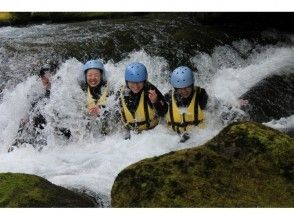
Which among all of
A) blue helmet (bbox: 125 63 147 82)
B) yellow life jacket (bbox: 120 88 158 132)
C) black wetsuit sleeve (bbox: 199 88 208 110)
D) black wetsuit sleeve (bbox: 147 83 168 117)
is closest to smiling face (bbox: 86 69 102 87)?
yellow life jacket (bbox: 120 88 158 132)

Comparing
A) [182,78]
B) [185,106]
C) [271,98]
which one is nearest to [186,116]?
[185,106]

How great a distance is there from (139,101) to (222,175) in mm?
2613

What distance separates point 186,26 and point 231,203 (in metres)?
6.84

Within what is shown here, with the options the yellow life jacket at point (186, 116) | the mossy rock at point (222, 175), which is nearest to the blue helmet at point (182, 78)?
the yellow life jacket at point (186, 116)

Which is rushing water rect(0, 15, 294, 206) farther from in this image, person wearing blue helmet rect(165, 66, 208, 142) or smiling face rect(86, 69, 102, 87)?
smiling face rect(86, 69, 102, 87)

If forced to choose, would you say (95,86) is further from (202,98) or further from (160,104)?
(202,98)

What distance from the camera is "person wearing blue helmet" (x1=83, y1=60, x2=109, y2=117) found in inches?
252

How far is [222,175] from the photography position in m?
3.64

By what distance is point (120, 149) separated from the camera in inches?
237

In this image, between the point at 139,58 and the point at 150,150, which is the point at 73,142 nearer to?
the point at 150,150

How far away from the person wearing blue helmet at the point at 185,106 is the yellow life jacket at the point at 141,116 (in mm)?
195

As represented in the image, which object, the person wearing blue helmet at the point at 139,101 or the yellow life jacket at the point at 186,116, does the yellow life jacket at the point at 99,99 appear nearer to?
the person wearing blue helmet at the point at 139,101

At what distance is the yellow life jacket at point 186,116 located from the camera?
5961 mm

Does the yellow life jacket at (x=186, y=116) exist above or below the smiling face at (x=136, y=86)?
below
